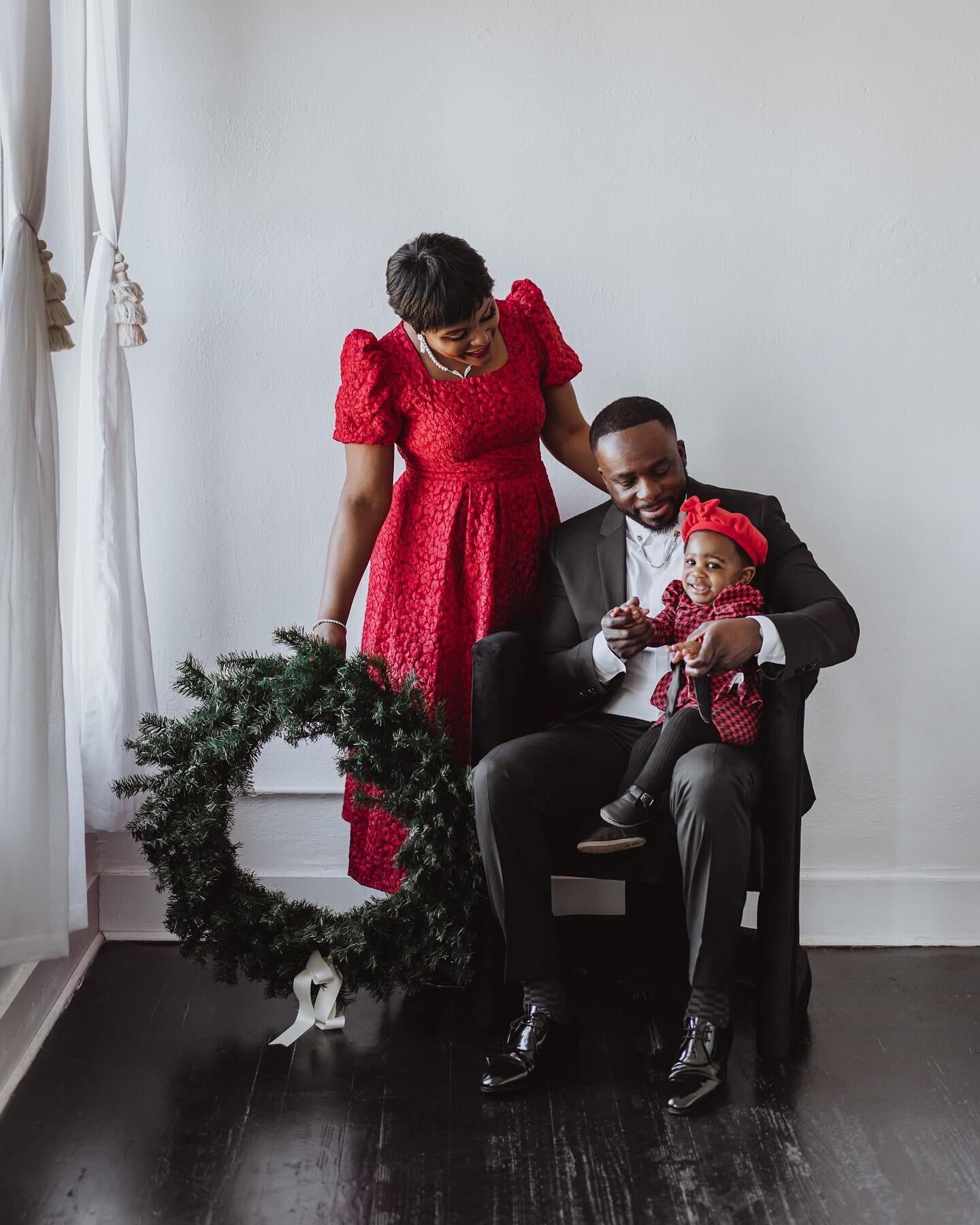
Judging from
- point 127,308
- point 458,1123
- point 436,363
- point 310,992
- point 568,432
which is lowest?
point 458,1123

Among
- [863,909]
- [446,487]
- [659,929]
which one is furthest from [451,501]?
[863,909]

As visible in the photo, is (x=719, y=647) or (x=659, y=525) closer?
(x=719, y=647)

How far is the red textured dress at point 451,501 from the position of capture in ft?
7.95

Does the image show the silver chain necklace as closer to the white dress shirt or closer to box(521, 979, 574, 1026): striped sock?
the white dress shirt

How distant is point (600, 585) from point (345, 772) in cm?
67

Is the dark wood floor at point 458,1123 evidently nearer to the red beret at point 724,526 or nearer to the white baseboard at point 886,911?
the white baseboard at point 886,911

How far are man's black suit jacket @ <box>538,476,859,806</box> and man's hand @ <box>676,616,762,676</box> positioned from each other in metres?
0.21

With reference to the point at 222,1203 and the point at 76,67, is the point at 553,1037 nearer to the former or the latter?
the point at 222,1203

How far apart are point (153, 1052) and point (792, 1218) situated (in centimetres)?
129

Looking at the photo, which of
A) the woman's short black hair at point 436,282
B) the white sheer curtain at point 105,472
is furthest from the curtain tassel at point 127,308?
the woman's short black hair at point 436,282

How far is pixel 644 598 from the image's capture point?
8.13 ft

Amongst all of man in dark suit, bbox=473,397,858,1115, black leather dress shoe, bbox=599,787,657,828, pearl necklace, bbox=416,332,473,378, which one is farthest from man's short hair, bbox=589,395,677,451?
black leather dress shoe, bbox=599,787,657,828

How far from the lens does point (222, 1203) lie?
6.22 feet

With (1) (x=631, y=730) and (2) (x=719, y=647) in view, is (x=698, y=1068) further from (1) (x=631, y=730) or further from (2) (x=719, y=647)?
(2) (x=719, y=647)
